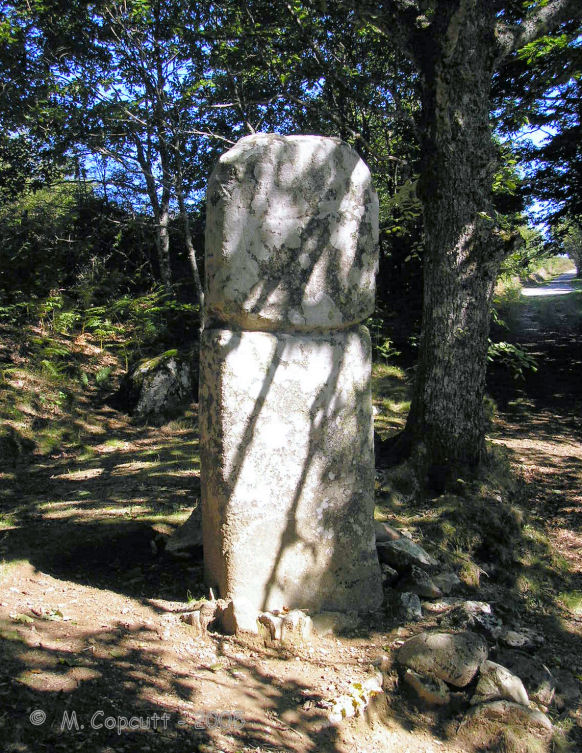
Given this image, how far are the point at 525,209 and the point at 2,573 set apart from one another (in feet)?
40.3

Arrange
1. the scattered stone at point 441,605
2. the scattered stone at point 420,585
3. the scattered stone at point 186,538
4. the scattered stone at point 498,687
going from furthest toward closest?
the scattered stone at point 186,538 → the scattered stone at point 420,585 → the scattered stone at point 441,605 → the scattered stone at point 498,687

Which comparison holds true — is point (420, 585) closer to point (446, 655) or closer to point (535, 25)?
point (446, 655)

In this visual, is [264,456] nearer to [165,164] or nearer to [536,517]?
[536,517]

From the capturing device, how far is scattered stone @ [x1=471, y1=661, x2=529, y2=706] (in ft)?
9.53

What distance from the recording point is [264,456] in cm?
333

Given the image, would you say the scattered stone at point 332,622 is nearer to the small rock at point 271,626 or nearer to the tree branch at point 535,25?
the small rock at point 271,626

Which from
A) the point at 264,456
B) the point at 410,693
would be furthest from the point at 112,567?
the point at 410,693

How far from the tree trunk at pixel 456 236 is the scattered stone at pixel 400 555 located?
5.72ft

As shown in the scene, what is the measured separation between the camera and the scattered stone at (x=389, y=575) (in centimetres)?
394

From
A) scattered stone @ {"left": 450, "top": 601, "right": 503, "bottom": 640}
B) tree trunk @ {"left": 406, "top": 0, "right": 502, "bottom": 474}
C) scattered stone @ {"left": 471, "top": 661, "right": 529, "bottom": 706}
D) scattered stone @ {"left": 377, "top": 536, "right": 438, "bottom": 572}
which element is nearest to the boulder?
tree trunk @ {"left": 406, "top": 0, "right": 502, "bottom": 474}

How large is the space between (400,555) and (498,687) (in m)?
1.21

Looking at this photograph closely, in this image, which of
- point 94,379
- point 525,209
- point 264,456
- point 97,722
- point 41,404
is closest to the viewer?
point 97,722

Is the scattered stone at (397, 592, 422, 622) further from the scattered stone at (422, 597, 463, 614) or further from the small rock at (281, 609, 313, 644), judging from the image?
the small rock at (281, 609, 313, 644)

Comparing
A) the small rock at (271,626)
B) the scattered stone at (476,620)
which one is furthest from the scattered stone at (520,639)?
the small rock at (271,626)
